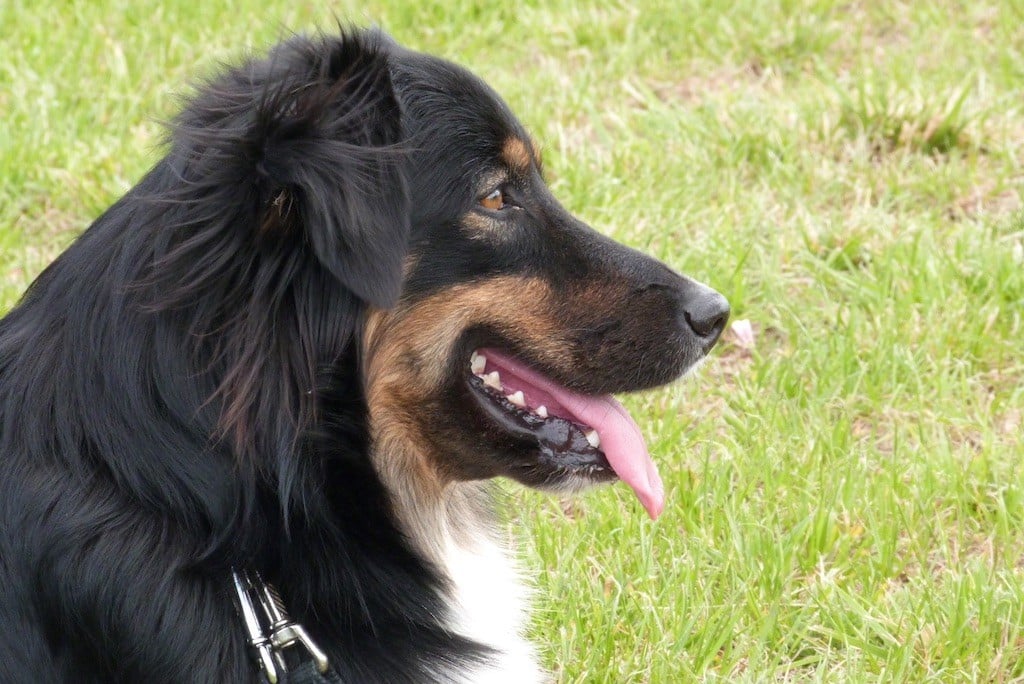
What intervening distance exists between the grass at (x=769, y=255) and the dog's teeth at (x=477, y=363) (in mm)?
750

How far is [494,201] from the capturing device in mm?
2439

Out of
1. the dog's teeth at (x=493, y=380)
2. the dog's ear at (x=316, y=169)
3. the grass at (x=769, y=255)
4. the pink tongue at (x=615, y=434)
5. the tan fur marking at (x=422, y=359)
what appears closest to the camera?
the dog's ear at (x=316, y=169)

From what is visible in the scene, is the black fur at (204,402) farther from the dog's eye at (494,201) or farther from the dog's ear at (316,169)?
the dog's eye at (494,201)

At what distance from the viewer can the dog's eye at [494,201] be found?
2.42 meters

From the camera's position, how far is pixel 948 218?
477 cm

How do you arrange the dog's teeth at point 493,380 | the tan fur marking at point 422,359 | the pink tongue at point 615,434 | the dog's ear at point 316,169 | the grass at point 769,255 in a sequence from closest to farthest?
the dog's ear at point 316,169 → the tan fur marking at point 422,359 → the dog's teeth at point 493,380 → the pink tongue at point 615,434 → the grass at point 769,255

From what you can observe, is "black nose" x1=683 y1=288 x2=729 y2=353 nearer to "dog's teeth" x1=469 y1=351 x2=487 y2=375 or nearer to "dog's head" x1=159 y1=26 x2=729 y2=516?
"dog's head" x1=159 y1=26 x2=729 y2=516

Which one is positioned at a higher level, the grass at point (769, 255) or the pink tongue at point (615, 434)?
the pink tongue at point (615, 434)

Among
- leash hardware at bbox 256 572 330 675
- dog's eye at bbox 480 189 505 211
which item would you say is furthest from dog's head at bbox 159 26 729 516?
leash hardware at bbox 256 572 330 675

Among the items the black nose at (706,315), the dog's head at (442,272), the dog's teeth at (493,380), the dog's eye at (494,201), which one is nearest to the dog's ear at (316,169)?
the dog's head at (442,272)

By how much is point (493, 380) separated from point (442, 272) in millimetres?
248

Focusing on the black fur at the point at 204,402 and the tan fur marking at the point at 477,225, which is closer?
the black fur at the point at 204,402

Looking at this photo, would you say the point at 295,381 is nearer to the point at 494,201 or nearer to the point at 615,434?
the point at 494,201

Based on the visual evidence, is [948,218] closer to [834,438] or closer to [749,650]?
[834,438]
